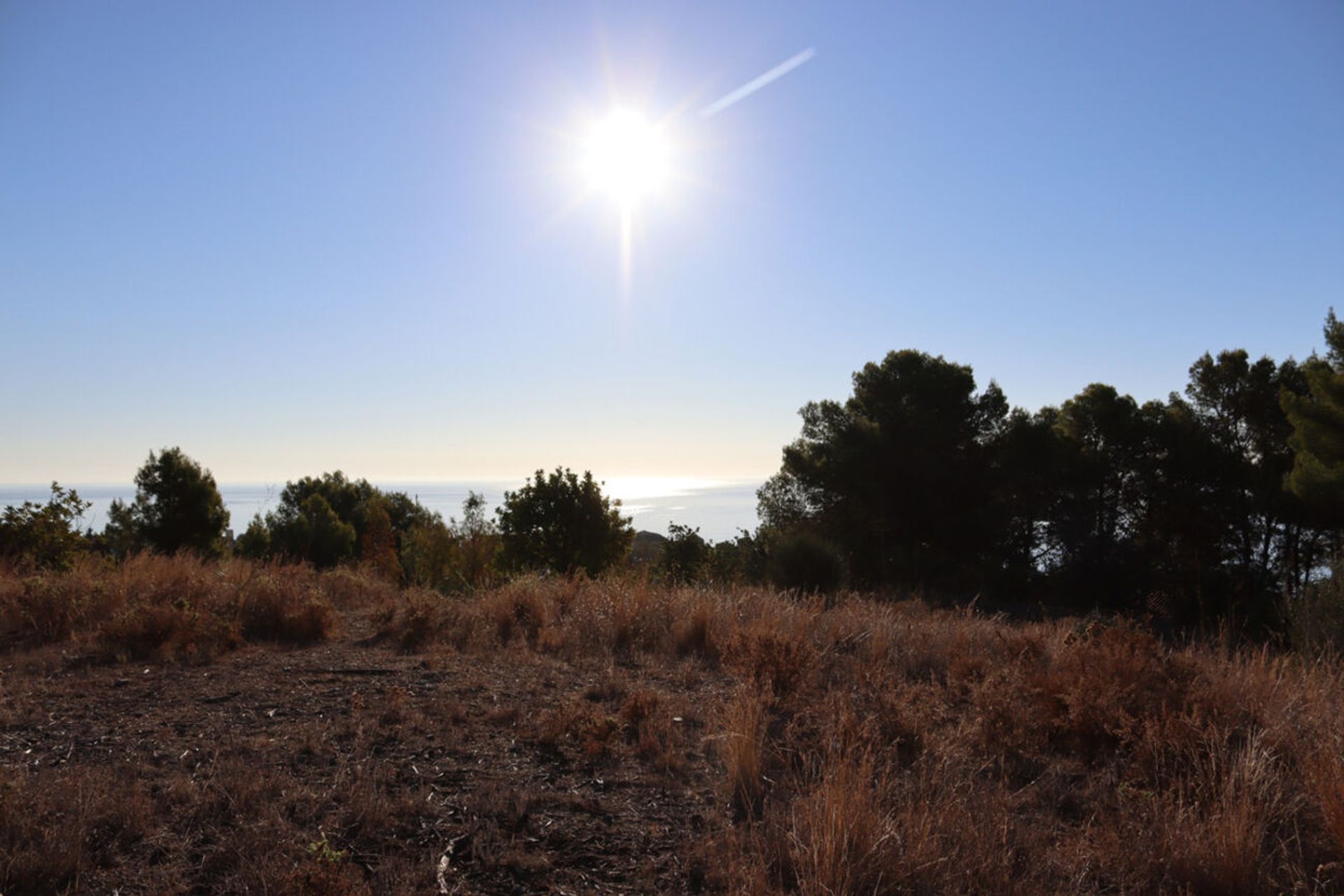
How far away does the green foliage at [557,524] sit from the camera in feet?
68.1

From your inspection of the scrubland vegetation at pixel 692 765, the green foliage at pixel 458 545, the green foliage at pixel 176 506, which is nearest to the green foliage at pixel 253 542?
the green foliage at pixel 176 506

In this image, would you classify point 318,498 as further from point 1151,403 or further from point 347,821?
point 347,821

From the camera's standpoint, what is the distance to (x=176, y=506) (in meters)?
31.5

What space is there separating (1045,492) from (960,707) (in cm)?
2218

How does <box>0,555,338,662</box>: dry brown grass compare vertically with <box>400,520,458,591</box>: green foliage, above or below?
below

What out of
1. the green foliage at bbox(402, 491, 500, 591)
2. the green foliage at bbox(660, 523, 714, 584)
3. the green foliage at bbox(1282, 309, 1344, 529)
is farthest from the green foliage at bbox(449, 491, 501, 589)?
the green foliage at bbox(1282, 309, 1344, 529)

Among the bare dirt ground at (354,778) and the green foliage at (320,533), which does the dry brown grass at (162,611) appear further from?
the green foliage at (320,533)

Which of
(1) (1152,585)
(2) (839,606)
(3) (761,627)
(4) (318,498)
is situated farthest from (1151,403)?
(4) (318,498)

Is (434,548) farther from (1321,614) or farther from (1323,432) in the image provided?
(1323,432)

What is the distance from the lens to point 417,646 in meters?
6.91

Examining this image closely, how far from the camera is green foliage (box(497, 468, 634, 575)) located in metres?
20.8

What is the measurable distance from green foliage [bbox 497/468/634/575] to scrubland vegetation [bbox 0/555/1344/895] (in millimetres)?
13743

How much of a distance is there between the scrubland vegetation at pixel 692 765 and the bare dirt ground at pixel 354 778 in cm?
2

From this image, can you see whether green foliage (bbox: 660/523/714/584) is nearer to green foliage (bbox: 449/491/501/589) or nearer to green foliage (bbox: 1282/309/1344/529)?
green foliage (bbox: 449/491/501/589)
